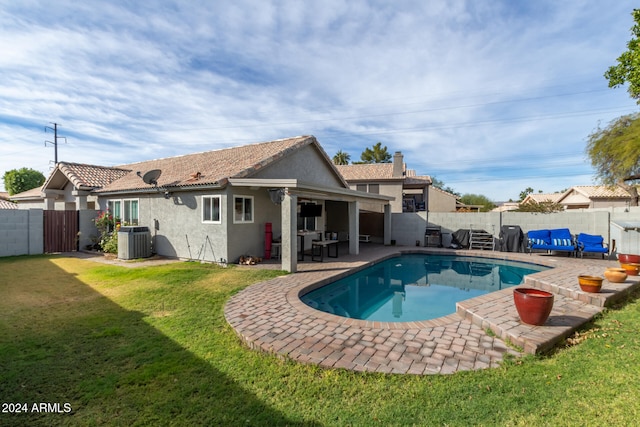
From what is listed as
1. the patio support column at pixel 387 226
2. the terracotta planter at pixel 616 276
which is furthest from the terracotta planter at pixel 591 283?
the patio support column at pixel 387 226

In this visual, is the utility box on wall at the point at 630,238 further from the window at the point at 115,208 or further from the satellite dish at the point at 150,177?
the window at the point at 115,208

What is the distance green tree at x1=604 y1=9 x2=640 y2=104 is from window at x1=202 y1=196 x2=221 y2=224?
12.9 meters

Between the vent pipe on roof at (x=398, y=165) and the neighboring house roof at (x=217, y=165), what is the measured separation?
10.1 meters

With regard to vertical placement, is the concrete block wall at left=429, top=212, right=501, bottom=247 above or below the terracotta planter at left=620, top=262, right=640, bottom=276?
above

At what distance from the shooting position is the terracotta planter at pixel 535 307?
482 cm

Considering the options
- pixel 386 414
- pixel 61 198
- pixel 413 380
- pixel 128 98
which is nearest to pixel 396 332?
pixel 413 380

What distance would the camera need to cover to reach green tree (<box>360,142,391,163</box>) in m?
51.6

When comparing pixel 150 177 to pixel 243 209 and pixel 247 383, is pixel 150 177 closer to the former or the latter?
pixel 243 209

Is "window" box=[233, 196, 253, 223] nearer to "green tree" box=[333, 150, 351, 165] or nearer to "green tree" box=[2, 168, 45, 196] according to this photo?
"green tree" box=[333, 150, 351, 165]

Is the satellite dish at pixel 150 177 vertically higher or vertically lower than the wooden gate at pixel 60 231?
higher

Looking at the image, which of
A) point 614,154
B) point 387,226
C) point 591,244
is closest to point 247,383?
point 387,226

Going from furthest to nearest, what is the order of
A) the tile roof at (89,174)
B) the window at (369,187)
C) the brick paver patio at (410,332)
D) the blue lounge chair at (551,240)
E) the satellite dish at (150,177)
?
the window at (369,187)
the tile roof at (89,174)
the blue lounge chair at (551,240)
the satellite dish at (150,177)
the brick paver patio at (410,332)

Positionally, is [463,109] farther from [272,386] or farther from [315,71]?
[272,386]

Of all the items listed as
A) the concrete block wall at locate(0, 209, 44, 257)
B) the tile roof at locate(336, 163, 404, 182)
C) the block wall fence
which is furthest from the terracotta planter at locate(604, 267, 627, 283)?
the concrete block wall at locate(0, 209, 44, 257)
